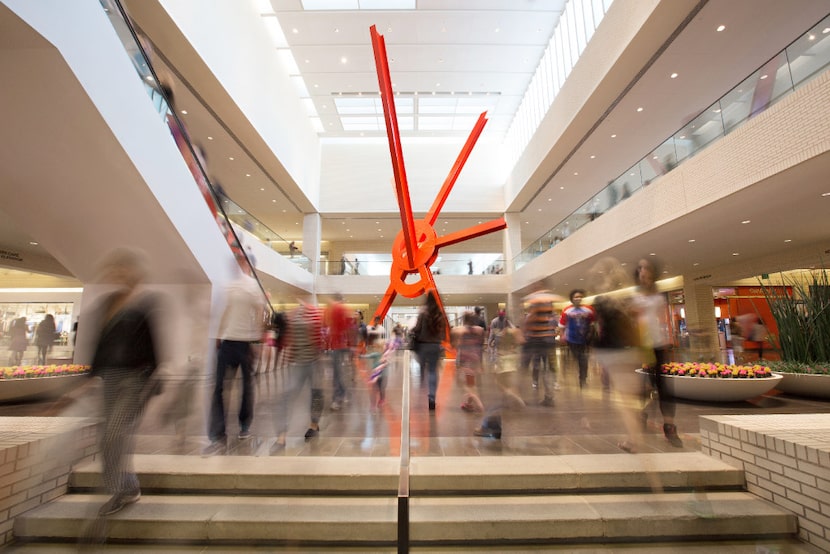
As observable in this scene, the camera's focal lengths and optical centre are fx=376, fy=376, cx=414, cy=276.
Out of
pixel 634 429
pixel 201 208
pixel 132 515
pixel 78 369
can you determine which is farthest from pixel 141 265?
pixel 78 369

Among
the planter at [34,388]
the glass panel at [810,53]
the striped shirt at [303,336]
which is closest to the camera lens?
the striped shirt at [303,336]

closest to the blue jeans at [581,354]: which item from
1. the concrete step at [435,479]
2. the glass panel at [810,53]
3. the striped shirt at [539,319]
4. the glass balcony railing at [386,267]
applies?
the striped shirt at [539,319]

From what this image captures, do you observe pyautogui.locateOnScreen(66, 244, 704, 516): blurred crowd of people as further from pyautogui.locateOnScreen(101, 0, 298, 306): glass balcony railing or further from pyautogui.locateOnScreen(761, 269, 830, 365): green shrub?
pyautogui.locateOnScreen(761, 269, 830, 365): green shrub

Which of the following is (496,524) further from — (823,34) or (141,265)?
(823,34)

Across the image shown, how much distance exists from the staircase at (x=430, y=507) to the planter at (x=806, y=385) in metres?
4.95

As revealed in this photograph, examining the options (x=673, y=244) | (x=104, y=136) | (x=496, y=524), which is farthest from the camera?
(x=673, y=244)

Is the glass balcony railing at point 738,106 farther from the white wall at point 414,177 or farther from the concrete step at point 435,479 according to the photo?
the white wall at point 414,177

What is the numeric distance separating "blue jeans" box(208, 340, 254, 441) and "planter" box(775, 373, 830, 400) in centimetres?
823

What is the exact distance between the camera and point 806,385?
238 inches

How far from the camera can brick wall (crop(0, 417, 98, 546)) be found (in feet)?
7.64

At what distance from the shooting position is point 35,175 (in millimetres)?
5109

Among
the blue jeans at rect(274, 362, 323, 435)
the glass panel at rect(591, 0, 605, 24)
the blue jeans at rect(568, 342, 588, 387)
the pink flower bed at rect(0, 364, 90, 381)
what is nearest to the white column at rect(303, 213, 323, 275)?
the pink flower bed at rect(0, 364, 90, 381)

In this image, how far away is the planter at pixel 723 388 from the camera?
529cm

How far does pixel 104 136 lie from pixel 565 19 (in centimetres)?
1478
